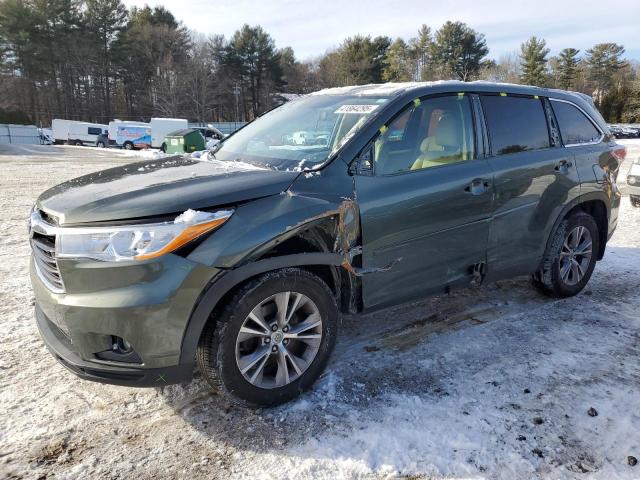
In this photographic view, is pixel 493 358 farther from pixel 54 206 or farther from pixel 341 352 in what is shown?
pixel 54 206

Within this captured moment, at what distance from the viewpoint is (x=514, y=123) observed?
400 centimetres

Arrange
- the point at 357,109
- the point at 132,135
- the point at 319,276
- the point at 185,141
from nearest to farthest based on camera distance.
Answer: the point at 319,276 → the point at 357,109 → the point at 185,141 → the point at 132,135

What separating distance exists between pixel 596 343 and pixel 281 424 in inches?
100

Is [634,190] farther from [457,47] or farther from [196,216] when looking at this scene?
[457,47]

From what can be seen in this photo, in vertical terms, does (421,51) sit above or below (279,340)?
above

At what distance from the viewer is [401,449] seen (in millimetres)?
2502

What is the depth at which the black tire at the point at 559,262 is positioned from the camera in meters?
4.33

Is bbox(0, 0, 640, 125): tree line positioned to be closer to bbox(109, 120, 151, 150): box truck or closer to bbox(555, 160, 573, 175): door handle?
bbox(109, 120, 151, 150): box truck

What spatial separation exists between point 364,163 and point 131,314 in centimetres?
164

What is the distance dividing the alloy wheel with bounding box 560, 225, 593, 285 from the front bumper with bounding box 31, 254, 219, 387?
11.2ft

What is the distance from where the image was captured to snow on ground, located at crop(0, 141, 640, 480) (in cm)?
241

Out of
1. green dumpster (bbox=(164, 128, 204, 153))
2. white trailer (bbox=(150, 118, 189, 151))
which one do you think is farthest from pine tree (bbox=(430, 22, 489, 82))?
green dumpster (bbox=(164, 128, 204, 153))

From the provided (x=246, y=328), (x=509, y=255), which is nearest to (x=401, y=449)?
(x=246, y=328)

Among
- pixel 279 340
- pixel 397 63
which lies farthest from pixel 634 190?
pixel 397 63
